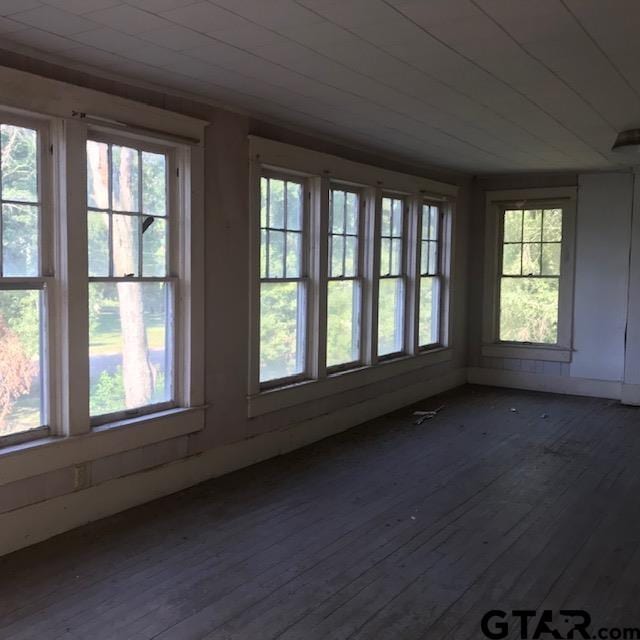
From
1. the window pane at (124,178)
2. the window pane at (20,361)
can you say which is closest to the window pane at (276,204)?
the window pane at (124,178)

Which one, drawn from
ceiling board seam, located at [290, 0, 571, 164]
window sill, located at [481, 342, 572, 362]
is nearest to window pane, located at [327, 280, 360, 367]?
ceiling board seam, located at [290, 0, 571, 164]

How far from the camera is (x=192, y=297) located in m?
4.27

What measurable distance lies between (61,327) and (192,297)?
3.08 ft

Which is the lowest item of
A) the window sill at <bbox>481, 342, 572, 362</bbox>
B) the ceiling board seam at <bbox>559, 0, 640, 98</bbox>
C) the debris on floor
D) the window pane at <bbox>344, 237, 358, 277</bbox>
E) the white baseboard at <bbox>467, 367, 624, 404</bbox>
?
the debris on floor

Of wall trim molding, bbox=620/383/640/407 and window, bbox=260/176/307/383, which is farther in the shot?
wall trim molding, bbox=620/383/640/407

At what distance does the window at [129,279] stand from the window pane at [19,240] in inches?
12.8

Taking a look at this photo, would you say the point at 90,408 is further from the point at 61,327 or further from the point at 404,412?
the point at 404,412

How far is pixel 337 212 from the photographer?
19.2 feet

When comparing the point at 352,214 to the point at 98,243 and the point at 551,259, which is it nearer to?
the point at 98,243

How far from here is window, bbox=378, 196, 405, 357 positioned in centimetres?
660

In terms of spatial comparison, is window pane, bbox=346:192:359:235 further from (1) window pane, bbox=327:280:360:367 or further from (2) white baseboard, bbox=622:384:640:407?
(2) white baseboard, bbox=622:384:640:407

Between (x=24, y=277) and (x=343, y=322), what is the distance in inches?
126

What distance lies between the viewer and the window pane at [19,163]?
10.8 ft

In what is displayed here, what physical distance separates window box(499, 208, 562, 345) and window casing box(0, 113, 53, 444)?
6014 millimetres
